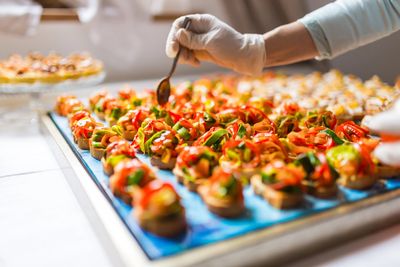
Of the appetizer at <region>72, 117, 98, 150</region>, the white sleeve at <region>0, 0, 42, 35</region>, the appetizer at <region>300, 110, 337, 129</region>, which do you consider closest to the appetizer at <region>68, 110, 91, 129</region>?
the appetizer at <region>72, 117, 98, 150</region>

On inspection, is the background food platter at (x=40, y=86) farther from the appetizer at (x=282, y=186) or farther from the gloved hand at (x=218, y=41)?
the appetizer at (x=282, y=186)

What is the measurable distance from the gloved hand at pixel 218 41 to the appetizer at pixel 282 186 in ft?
2.14

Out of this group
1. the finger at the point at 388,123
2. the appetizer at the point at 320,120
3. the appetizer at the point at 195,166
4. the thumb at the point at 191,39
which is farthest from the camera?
the thumb at the point at 191,39

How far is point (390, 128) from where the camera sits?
2.70 ft

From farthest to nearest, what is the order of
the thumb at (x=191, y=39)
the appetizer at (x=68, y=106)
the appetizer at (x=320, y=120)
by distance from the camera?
the appetizer at (x=68, y=106), the thumb at (x=191, y=39), the appetizer at (x=320, y=120)

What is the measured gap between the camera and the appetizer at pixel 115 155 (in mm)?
982

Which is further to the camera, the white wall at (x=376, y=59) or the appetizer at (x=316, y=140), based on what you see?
the white wall at (x=376, y=59)

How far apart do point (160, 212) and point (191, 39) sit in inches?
32.4

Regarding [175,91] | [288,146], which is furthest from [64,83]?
[288,146]

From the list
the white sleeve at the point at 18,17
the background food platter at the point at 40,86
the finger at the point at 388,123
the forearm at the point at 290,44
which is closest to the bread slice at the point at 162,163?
the finger at the point at 388,123

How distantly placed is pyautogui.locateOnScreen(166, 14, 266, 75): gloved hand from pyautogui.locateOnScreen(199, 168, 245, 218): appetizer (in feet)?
2.28

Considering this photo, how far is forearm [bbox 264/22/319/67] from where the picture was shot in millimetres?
1404

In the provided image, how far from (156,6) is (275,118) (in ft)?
4.98

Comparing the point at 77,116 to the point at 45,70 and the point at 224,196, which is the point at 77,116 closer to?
the point at 45,70
